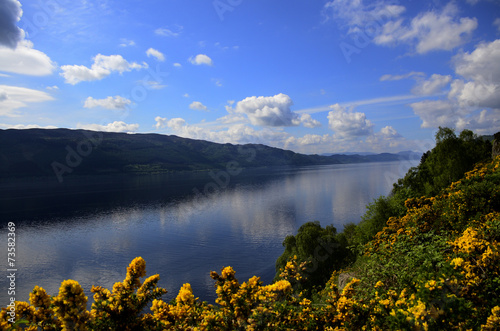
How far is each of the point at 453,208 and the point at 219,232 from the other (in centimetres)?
6786

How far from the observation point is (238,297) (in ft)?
22.1

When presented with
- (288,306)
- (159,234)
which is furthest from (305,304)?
(159,234)

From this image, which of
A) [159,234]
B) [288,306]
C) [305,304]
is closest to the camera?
[288,306]

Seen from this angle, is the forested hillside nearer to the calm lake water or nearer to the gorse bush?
the gorse bush

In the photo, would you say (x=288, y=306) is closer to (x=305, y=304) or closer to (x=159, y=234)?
(x=305, y=304)

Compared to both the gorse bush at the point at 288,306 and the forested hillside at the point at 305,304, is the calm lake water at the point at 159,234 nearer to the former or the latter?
the forested hillside at the point at 305,304

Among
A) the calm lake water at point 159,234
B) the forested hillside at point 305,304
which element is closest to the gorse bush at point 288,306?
the forested hillside at point 305,304

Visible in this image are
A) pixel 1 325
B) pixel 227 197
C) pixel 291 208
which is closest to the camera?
pixel 1 325

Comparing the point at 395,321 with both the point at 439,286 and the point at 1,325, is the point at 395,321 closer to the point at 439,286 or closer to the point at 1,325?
the point at 439,286

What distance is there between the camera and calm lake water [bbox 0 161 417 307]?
51.9m

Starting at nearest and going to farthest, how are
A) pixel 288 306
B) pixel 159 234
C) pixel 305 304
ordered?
1. pixel 288 306
2. pixel 305 304
3. pixel 159 234

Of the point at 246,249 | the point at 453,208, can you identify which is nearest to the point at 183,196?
the point at 246,249

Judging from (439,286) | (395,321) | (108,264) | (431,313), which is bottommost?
(108,264)

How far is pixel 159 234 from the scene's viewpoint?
7762 cm
